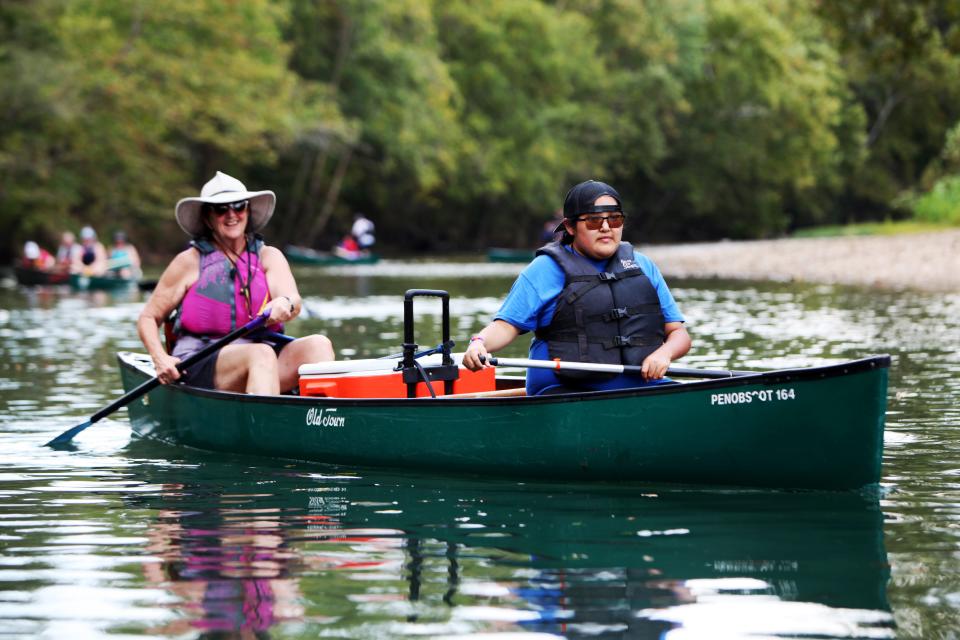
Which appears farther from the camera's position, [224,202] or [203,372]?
[203,372]

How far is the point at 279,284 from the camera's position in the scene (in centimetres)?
932

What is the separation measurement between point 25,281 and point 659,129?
35.4m

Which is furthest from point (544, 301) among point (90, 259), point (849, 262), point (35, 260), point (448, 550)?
point (849, 262)

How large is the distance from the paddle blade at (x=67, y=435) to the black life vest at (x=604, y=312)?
3.50m

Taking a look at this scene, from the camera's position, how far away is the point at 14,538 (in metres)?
6.80

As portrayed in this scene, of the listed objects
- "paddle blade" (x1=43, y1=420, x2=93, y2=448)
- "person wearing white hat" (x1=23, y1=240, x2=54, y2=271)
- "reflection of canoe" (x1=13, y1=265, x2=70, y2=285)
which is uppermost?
"person wearing white hat" (x1=23, y1=240, x2=54, y2=271)

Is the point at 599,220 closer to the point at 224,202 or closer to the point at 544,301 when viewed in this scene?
the point at 544,301

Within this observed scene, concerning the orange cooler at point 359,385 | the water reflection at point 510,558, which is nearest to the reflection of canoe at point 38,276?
the orange cooler at point 359,385

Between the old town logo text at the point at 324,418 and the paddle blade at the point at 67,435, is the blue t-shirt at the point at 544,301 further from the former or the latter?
the paddle blade at the point at 67,435

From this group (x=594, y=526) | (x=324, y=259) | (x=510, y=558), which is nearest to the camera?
(x=510, y=558)

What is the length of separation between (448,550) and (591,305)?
179 cm

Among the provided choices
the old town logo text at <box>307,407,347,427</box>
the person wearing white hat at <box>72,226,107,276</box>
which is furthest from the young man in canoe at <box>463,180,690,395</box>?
the person wearing white hat at <box>72,226,107,276</box>

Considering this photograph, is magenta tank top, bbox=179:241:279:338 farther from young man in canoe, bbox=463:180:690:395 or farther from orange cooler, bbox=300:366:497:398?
young man in canoe, bbox=463:180:690:395

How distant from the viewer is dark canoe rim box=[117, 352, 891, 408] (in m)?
6.93
